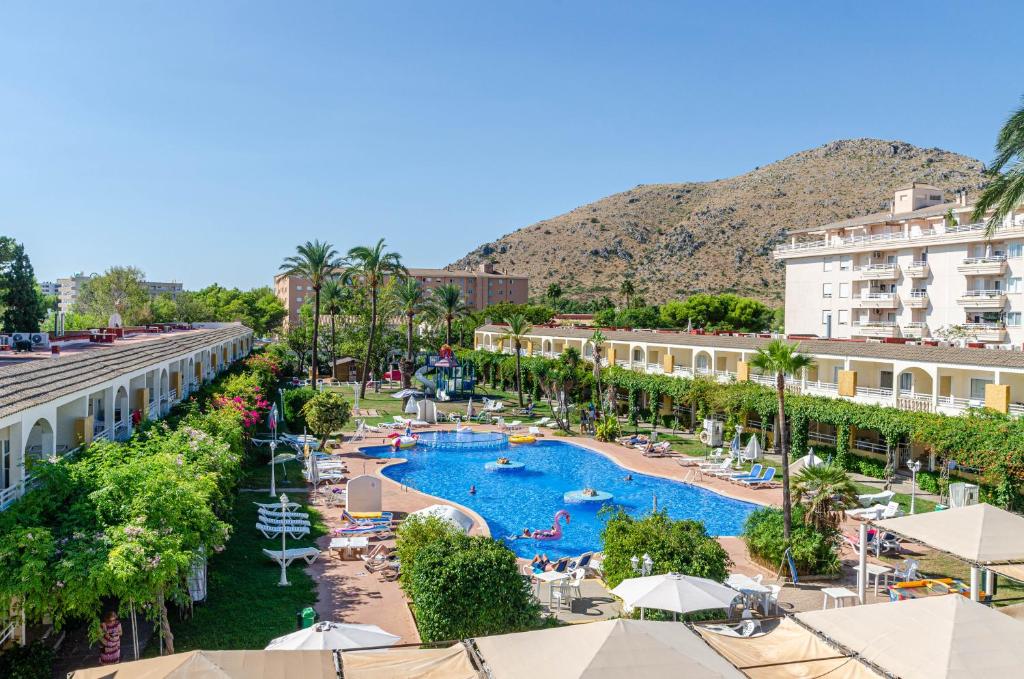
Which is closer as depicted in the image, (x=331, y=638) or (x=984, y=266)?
(x=331, y=638)

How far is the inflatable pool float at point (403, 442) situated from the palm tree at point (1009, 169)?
25407 mm

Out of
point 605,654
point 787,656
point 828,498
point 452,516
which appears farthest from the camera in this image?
point 452,516

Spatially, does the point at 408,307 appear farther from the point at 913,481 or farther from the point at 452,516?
the point at 913,481

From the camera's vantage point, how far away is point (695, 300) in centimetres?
7825

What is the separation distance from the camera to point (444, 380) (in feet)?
175

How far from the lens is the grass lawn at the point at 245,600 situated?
12.8 m

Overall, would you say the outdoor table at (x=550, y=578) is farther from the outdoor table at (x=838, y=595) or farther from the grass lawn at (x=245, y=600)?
the outdoor table at (x=838, y=595)

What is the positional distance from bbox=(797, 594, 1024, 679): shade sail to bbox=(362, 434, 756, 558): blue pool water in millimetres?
11429

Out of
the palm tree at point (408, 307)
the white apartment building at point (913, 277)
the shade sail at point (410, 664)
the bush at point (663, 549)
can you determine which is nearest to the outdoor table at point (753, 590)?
the bush at point (663, 549)

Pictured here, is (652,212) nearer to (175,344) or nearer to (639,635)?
(175,344)

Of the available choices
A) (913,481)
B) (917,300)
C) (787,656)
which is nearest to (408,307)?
(917,300)

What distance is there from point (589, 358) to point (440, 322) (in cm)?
2148

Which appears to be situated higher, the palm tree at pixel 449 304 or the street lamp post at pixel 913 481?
the palm tree at pixel 449 304

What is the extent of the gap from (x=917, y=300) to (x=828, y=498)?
33.1 metres
